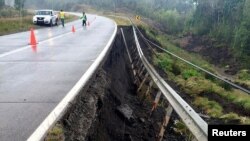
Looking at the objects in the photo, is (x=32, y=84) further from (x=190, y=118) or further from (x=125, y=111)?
(x=190, y=118)

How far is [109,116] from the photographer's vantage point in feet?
29.9

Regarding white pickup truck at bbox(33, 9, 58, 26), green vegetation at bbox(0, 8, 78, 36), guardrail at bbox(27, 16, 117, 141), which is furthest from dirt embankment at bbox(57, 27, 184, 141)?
white pickup truck at bbox(33, 9, 58, 26)

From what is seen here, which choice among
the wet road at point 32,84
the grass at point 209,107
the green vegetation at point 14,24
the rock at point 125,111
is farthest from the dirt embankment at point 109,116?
the green vegetation at point 14,24

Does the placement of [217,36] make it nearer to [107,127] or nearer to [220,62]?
[220,62]

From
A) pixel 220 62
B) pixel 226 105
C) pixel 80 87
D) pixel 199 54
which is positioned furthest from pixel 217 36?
pixel 80 87

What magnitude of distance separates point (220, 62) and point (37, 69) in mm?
42942

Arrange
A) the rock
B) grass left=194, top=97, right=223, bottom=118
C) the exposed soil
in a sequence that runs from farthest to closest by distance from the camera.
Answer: the exposed soil, grass left=194, top=97, right=223, bottom=118, the rock

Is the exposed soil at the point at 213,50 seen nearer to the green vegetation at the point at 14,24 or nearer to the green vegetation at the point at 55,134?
the green vegetation at the point at 14,24

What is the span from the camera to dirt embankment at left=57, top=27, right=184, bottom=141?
698 centimetres

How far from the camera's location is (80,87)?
29.8 feet

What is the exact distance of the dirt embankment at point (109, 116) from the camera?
22.9ft

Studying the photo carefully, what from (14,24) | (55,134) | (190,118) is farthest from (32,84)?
(14,24)

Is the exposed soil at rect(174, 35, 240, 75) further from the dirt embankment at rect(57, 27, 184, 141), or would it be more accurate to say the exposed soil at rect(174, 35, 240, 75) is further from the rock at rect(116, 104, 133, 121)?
the rock at rect(116, 104, 133, 121)

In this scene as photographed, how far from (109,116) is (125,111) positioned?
154cm
